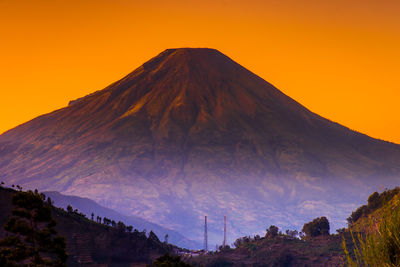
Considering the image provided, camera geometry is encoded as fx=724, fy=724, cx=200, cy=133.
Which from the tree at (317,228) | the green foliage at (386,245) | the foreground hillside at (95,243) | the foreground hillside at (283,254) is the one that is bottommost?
the green foliage at (386,245)

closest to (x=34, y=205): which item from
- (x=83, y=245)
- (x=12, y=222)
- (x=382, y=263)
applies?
(x=12, y=222)

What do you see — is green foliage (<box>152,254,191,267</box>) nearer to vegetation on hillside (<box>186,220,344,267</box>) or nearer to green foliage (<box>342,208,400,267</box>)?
green foliage (<box>342,208,400,267</box>)

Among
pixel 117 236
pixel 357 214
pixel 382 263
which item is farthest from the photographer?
pixel 357 214

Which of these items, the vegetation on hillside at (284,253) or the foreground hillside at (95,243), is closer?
the foreground hillside at (95,243)

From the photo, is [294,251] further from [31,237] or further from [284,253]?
[31,237]

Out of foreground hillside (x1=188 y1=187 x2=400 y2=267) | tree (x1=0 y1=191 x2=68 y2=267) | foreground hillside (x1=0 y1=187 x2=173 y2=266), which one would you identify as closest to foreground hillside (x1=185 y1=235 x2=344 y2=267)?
foreground hillside (x1=188 y1=187 x2=400 y2=267)

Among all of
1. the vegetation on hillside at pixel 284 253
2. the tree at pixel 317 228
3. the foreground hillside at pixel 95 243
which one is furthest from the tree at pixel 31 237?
the tree at pixel 317 228

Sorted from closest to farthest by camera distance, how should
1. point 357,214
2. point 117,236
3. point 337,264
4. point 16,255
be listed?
point 16,255
point 117,236
point 337,264
point 357,214

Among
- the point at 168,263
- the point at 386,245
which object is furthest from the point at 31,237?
the point at 386,245

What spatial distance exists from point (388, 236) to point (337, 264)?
11887 cm

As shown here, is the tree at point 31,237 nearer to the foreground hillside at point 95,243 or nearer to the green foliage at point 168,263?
the green foliage at point 168,263

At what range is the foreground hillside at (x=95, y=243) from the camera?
305 ft

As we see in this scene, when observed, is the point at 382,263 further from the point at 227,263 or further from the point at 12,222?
the point at 227,263

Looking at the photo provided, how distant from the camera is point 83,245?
94.6 metres
